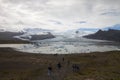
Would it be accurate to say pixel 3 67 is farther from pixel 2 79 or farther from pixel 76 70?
pixel 76 70

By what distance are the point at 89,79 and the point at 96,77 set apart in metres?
2.41

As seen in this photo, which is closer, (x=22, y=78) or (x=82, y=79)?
(x=82, y=79)

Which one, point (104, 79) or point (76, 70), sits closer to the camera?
point (104, 79)

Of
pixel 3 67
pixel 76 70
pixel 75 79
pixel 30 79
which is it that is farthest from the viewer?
pixel 3 67

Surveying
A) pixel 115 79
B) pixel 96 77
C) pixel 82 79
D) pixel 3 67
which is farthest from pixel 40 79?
pixel 3 67

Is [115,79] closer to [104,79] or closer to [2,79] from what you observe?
[104,79]

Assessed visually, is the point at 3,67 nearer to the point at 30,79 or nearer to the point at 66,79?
the point at 30,79

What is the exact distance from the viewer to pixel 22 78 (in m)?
45.3

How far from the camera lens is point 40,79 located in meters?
43.0

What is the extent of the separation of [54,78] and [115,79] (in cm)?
1144

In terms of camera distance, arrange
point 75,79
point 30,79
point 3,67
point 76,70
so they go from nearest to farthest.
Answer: point 75,79 < point 30,79 < point 76,70 < point 3,67

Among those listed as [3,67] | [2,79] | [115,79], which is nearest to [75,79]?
[115,79]

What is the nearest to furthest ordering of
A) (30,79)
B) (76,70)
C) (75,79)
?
1. (75,79)
2. (30,79)
3. (76,70)

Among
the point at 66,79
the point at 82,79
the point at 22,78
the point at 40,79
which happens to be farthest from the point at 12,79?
the point at 82,79
